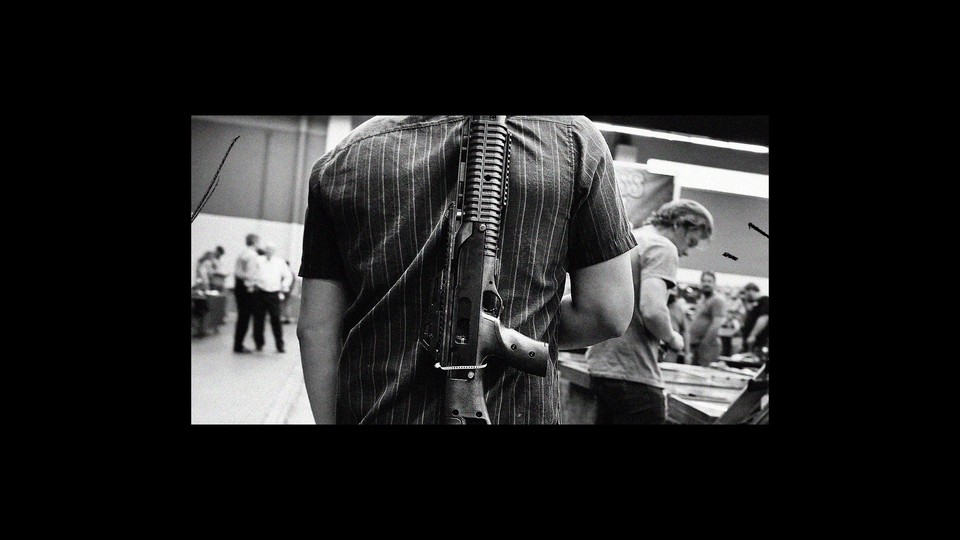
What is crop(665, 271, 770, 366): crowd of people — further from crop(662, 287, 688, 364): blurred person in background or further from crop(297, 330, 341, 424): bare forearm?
crop(297, 330, 341, 424): bare forearm

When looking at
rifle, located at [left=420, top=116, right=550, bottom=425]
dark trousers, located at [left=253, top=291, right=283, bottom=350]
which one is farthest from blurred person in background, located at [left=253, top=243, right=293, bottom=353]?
rifle, located at [left=420, top=116, right=550, bottom=425]

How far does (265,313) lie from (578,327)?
2.61 metres

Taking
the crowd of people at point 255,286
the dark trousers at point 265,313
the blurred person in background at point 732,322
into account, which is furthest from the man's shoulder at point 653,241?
the dark trousers at point 265,313

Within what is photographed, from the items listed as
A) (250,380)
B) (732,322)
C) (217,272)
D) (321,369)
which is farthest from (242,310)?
(732,322)

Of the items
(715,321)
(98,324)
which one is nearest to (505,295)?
(98,324)

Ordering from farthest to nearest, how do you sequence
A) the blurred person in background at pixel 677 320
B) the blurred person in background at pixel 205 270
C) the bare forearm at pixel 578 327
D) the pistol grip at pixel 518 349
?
the blurred person in background at pixel 677 320, the blurred person in background at pixel 205 270, the bare forearm at pixel 578 327, the pistol grip at pixel 518 349

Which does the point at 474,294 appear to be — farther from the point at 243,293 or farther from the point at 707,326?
the point at 243,293

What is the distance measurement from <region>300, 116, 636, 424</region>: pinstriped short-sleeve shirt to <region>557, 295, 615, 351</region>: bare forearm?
0.15 ft

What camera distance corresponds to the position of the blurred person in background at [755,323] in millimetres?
2719

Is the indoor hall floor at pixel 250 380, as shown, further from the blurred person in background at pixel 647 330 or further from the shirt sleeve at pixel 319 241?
the shirt sleeve at pixel 319 241

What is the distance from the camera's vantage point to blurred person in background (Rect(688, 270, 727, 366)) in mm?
2763

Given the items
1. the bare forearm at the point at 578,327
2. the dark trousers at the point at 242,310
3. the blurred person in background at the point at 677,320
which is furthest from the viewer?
the dark trousers at the point at 242,310

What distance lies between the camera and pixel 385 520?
1.90 metres

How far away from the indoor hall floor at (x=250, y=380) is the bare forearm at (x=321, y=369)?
1.93 metres
